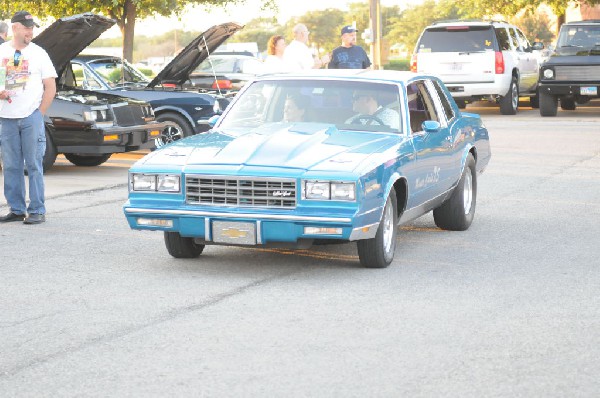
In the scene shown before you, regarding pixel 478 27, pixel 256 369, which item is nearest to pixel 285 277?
pixel 256 369

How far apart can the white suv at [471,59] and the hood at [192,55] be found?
8.66 metres

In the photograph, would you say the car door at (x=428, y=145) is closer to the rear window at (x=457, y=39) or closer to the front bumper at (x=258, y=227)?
the front bumper at (x=258, y=227)

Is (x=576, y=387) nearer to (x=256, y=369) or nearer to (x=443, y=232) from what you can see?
(x=256, y=369)

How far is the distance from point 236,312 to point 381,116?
9.18 ft

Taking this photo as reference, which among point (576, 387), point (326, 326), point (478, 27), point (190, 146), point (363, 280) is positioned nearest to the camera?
point (576, 387)

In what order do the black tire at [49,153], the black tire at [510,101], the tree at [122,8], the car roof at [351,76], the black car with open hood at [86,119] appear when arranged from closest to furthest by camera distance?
the car roof at [351,76], the black car with open hood at [86,119], the black tire at [49,153], the black tire at [510,101], the tree at [122,8]

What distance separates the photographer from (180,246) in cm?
887

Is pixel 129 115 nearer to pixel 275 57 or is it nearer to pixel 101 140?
pixel 101 140

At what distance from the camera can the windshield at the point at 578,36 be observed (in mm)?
26734

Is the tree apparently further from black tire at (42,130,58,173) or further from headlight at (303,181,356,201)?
headlight at (303,181,356,201)

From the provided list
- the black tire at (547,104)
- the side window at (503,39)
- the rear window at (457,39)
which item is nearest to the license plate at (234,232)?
the rear window at (457,39)

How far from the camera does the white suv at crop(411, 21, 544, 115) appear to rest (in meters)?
26.1

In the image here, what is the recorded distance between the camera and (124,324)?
22.3ft

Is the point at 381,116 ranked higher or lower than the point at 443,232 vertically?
higher
